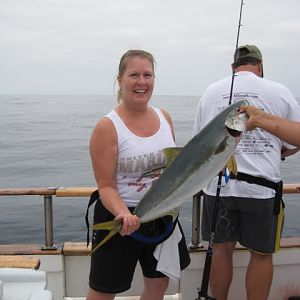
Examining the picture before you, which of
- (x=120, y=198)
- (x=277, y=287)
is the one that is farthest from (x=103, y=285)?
(x=277, y=287)

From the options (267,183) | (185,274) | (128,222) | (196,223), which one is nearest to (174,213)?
(128,222)

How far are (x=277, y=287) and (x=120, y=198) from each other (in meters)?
2.08

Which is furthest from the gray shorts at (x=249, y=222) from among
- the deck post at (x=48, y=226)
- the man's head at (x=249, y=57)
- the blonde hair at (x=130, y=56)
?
the deck post at (x=48, y=226)

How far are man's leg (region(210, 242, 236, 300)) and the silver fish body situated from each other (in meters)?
1.12

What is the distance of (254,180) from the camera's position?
3.13 meters

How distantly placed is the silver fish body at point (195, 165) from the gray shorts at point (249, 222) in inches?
34.2

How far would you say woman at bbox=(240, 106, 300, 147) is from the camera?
2484mm

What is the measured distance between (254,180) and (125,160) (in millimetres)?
1046

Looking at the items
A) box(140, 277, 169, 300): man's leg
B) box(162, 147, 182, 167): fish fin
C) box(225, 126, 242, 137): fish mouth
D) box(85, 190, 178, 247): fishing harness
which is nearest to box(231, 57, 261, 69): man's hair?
box(225, 126, 242, 137): fish mouth

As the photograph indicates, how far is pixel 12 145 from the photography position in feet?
80.9

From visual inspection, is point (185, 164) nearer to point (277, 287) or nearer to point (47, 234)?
point (47, 234)

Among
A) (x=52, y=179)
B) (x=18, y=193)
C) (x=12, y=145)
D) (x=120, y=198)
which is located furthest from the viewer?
(x=12, y=145)

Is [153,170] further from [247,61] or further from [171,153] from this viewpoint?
[247,61]

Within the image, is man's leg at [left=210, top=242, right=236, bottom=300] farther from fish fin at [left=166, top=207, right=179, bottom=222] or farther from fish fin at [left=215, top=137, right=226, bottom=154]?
fish fin at [left=215, top=137, right=226, bottom=154]
